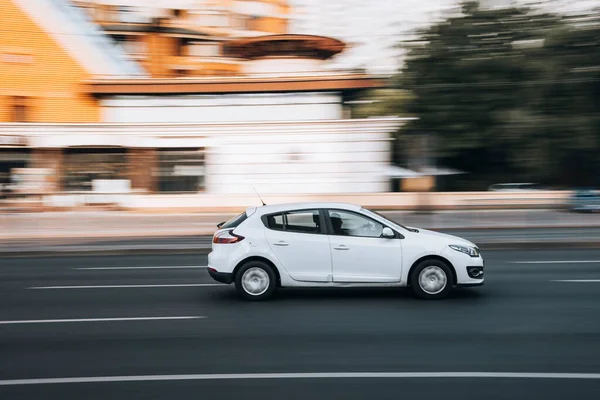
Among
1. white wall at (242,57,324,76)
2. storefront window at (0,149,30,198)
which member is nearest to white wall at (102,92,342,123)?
white wall at (242,57,324,76)

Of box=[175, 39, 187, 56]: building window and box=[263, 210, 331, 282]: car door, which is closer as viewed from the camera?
box=[263, 210, 331, 282]: car door

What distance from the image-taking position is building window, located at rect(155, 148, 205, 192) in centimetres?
4059

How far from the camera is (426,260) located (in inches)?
415

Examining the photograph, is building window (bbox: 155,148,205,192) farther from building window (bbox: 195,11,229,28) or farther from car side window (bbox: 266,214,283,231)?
car side window (bbox: 266,214,283,231)

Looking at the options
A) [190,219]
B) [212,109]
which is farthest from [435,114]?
[190,219]

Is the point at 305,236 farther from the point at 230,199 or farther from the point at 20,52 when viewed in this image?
the point at 20,52

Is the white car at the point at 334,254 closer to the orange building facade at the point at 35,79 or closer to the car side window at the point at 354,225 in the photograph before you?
the car side window at the point at 354,225

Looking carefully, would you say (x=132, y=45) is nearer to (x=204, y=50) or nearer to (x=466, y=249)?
(x=204, y=50)

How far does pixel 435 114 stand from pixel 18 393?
125 feet

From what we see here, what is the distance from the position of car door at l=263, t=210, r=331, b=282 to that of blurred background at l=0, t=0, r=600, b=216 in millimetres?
25715

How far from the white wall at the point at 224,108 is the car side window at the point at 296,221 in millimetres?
31037

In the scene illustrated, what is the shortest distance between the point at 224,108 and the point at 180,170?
4.31 meters

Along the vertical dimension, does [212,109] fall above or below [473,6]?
below

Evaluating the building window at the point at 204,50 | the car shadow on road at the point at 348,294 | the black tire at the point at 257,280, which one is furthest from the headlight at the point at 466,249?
the building window at the point at 204,50
